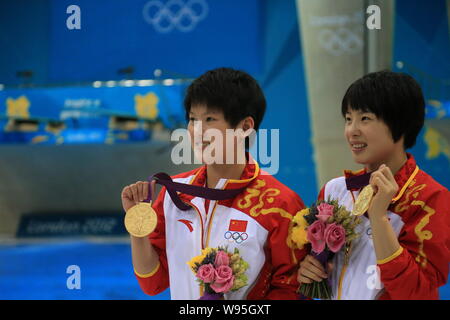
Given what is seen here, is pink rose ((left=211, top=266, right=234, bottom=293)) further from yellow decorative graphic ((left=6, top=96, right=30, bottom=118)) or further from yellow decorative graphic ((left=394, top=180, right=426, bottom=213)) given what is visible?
yellow decorative graphic ((left=6, top=96, right=30, bottom=118))

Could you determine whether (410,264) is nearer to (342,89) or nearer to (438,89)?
(342,89)

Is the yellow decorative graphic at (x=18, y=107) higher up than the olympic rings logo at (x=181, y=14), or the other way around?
the olympic rings logo at (x=181, y=14)

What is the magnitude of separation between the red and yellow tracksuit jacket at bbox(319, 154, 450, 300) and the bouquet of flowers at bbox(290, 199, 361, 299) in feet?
0.17

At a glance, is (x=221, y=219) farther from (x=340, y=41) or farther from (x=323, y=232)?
(x=340, y=41)

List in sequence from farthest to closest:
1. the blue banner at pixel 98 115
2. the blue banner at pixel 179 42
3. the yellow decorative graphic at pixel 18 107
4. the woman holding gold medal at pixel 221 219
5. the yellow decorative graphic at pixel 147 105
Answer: the yellow decorative graphic at pixel 147 105
the blue banner at pixel 98 115
the yellow decorative graphic at pixel 18 107
the blue banner at pixel 179 42
the woman holding gold medal at pixel 221 219

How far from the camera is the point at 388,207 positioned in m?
1.47

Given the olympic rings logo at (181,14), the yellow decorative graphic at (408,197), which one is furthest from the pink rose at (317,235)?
the olympic rings logo at (181,14)

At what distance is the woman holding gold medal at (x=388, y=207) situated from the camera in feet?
4.42

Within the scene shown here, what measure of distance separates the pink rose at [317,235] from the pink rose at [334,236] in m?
0.02

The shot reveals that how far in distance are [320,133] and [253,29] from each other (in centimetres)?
334

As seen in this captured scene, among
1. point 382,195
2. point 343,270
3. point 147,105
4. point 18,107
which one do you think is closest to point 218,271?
point 343,270

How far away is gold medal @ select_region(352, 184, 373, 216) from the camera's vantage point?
136 centimetres

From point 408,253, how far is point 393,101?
0.43 metres

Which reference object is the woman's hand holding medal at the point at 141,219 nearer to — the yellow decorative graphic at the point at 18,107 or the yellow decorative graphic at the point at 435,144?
the yellow decorative graphic at the point at 18,107
